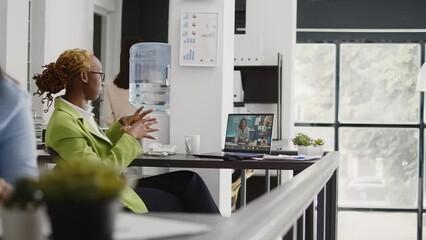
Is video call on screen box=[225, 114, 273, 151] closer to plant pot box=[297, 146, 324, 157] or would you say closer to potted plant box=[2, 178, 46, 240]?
plant pot box=[297, 146, 324, 157]

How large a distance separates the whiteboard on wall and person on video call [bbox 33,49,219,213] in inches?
38.6

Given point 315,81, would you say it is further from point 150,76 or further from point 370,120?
point 150,76

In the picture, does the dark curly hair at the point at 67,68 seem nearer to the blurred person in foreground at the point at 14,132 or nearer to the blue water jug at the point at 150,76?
the blue water jug at the point at 150,76

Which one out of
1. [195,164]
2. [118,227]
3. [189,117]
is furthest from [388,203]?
[118,227]

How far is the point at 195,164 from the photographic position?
12.4 feet

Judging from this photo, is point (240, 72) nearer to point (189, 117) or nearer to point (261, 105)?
point (261, 105)

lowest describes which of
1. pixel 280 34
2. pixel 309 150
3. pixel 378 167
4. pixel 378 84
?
pixel 378 167

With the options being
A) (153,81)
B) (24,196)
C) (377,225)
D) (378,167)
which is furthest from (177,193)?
(378,167)

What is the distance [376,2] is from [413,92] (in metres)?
1.25

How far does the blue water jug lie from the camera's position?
496 cm

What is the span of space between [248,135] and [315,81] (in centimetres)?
577

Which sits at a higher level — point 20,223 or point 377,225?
point 20,223

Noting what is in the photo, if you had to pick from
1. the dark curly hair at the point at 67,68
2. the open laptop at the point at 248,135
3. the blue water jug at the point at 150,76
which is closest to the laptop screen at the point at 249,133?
the open laptop at the point at 248,135

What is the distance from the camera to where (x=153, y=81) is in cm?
517
